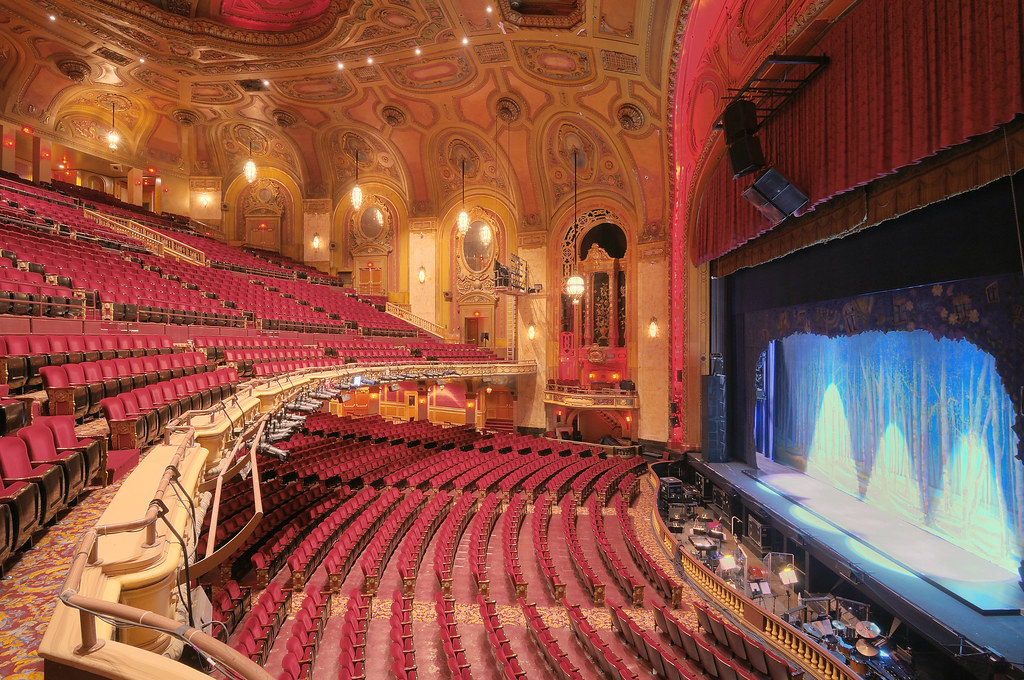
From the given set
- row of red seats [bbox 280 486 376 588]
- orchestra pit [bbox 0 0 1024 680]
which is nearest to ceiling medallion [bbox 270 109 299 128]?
orchestra pit [bbox 0 0 1024 680]

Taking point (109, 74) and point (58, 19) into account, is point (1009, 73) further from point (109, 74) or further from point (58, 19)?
point (109, 74)

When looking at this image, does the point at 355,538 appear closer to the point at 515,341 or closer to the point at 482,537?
the point at 482,537

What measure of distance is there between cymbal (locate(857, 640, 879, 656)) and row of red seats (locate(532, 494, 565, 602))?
2762mm

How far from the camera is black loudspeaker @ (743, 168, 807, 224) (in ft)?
17.1

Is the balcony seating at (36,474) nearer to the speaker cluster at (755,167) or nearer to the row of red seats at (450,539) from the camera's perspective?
the row of red seats at (450,539)

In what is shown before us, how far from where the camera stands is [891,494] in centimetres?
631

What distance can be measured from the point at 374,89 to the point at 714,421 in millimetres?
11125

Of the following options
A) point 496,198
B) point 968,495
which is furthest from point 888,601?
point 496,198

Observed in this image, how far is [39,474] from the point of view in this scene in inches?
80.4

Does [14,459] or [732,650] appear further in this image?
[732,650]

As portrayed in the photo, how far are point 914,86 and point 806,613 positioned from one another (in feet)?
16.2

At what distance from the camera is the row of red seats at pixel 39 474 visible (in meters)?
1.78

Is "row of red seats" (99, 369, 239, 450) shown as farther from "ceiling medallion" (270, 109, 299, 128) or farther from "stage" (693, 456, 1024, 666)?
"ceiling medallion" (270, 109, 299, 128)

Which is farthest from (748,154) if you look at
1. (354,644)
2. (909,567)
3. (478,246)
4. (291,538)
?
(478,246)
